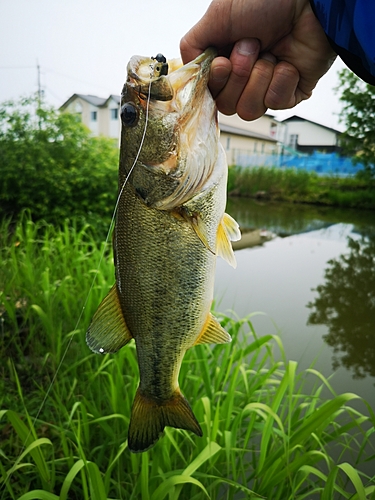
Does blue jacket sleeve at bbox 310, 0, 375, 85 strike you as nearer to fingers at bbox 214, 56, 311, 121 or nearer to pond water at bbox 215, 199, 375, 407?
fingers at bbox 214, 56, 311, 121

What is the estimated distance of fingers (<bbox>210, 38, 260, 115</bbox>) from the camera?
1.39m

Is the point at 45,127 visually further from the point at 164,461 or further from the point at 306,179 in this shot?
Result: the point at 306,179

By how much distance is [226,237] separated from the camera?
1.49 meters

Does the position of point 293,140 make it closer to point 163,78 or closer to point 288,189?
point 288,189

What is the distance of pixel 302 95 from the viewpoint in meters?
1.76

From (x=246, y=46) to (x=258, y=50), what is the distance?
0.22ft

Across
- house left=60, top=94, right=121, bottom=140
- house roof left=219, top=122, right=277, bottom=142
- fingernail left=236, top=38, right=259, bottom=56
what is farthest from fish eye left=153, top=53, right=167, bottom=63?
house roof left=219, top=122, right=277, bottom=142

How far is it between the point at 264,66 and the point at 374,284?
22.7ft

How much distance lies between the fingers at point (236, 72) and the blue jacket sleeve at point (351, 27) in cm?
24

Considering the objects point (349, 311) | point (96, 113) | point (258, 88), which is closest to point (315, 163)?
point (96, 113)

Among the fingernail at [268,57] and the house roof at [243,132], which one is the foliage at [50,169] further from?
the house roof at [243,132]

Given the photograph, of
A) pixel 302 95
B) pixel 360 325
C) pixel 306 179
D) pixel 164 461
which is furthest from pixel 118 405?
pixel 306 179

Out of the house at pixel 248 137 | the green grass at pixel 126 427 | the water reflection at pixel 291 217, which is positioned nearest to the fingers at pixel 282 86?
the green grass at pixel 126 427

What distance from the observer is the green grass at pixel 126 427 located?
180 centimetres
